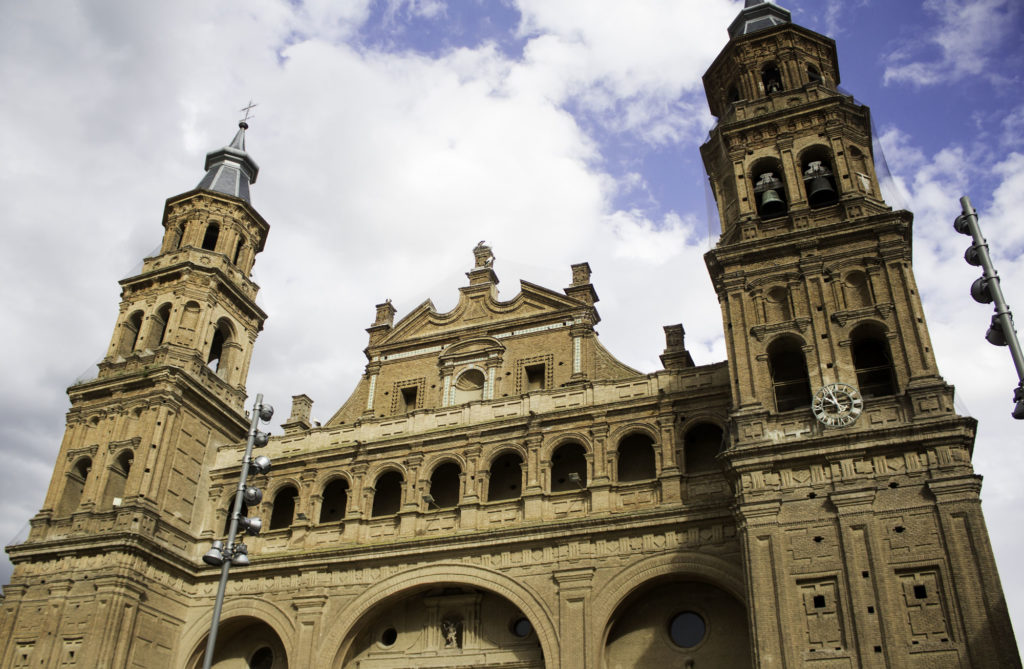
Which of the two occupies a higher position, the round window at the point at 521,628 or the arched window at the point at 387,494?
the arched window at the point at 387,494

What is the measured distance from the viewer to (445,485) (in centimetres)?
3116

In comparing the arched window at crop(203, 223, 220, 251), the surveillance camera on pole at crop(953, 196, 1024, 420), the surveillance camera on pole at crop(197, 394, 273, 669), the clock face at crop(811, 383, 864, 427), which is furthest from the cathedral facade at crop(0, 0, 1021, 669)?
the surveillance camera on pole at crop(197, 394, 273, 669)

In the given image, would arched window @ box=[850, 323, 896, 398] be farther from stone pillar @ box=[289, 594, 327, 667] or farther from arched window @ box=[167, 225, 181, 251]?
arched window @ box=[167, 225, 181, 251]

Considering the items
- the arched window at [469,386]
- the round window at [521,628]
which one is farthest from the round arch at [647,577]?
the arched window at [469,386]

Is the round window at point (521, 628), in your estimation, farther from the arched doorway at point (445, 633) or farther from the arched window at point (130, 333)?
the arched window at point (130, 333)

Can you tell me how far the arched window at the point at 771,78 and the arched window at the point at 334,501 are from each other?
2036 centimetres

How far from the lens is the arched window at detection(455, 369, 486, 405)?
1281 inches

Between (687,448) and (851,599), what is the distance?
8.20 metres

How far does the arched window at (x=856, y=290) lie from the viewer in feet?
82.7

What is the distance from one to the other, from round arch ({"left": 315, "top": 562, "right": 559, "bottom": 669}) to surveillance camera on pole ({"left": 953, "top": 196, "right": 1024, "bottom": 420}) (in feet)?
52.7

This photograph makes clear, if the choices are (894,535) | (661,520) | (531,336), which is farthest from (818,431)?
(531,336)

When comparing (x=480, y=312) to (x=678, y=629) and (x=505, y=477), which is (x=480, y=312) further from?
(x=678, y=629)

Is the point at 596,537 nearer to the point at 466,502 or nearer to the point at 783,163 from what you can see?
the point at 466,502

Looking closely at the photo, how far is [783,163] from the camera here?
2884cm
